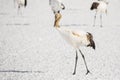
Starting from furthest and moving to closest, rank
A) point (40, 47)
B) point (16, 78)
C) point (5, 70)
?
point (40, 47)
point (5, 70)
point (16, 78)

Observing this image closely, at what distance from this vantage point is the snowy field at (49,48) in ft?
31.0

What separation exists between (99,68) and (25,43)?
13.1ft

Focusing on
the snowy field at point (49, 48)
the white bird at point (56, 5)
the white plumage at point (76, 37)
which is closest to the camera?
the white plumage at point (76, 37)

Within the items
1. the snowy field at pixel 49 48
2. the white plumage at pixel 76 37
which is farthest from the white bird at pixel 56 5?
the white plumage at pixel 76 37

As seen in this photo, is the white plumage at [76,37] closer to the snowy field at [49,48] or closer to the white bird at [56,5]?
the snowy field at [49,48]

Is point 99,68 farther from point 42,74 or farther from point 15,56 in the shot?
point 15,56

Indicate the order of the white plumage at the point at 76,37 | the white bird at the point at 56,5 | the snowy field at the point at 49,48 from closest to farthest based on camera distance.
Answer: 1. the white plumage at the point at 76,37
2. the snowy field at the point at 49,48
3. the white bird at the point at 56,5

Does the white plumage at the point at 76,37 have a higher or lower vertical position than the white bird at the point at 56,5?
lower

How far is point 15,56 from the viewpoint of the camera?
11.2 meters

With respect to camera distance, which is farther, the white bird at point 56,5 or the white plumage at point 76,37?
the white bird at point 56,5

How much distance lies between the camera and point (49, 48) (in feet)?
41.1

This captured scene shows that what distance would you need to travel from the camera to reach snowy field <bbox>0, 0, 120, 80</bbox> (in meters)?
9.45

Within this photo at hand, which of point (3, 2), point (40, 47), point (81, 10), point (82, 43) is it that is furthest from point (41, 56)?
point (3, 2)

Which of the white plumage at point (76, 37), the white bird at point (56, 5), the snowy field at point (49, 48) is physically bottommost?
the snowy field at point (49, 48)
